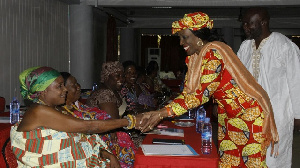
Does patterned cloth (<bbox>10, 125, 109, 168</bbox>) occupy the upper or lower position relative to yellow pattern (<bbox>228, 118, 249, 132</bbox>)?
lower

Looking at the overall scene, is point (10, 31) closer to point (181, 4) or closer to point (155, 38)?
point (181, 4)

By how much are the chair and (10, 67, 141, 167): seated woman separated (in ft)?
0.28

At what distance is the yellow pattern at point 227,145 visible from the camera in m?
2.45

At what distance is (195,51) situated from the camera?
2559 mm

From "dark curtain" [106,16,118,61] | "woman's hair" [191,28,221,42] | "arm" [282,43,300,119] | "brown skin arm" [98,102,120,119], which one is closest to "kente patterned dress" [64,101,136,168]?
"brown skin arm" [98,102,120,119]

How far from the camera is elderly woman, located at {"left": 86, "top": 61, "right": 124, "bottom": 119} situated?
3.33 m

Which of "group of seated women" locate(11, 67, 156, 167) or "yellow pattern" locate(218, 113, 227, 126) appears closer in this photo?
"group of seated women" locate(11, 67, 156, 167)

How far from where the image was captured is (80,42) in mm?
8867

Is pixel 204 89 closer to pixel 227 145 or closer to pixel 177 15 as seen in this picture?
pixel 227 145

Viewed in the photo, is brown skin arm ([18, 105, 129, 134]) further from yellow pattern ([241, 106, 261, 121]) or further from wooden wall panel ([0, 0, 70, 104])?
wooden wall panel ([0, 0, 70, 104])

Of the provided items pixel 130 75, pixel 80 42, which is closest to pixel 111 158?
pixel 130 75

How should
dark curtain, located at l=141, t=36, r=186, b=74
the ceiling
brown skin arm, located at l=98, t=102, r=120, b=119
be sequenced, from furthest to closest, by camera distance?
dark curtain, located at l=141, t=36, r=186, b=74, the ceiling, brown skin arm, located at l=98, t=102, r=120, b=119

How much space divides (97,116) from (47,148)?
84 cm

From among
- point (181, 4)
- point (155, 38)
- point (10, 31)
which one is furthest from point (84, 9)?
point (155, 38)
